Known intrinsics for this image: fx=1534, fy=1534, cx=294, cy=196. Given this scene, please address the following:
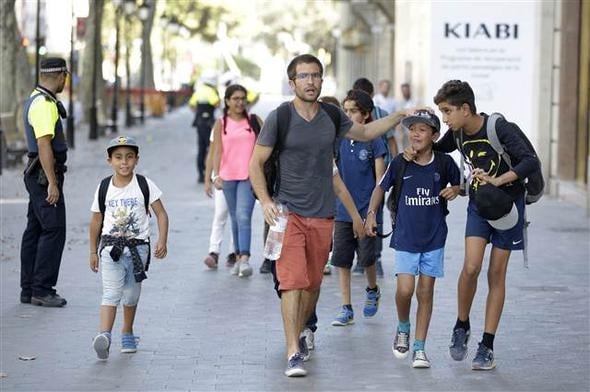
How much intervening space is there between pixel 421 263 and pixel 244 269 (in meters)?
4.23

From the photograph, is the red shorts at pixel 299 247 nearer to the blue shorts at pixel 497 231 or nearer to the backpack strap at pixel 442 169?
the backpack strap at pixel 442 169

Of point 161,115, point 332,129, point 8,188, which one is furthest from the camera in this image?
point 161,115

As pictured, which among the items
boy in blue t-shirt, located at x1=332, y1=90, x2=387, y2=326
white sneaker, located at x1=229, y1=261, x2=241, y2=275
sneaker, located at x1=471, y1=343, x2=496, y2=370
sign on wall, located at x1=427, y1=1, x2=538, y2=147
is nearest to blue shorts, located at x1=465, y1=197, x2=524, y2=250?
sneaker, located at x1=471, y1=343, x2=496, y2=370

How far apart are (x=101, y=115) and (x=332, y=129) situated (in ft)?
122

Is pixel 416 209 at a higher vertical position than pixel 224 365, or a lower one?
higher

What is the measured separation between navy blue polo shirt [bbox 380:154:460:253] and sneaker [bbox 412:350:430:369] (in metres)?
0.62

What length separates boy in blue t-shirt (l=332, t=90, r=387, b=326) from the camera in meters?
10.8

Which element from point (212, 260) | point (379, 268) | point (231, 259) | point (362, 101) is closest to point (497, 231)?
point (362, 101)

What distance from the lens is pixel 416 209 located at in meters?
9.14

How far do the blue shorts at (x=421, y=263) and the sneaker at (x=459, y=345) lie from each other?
0.41m

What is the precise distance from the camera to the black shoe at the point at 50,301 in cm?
1151

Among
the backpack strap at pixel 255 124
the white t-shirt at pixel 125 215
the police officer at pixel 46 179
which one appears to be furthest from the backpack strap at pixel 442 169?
the backpack strap at pixel 255 124

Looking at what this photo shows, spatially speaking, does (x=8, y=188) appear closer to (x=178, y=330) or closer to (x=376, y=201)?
(x=178, y=330)

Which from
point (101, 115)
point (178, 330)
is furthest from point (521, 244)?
point (101, 115)
